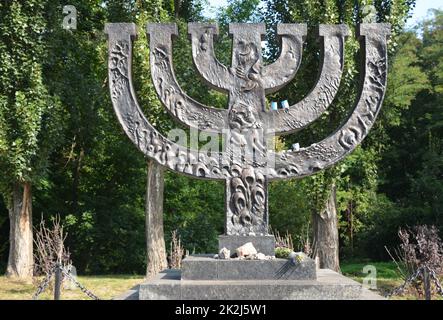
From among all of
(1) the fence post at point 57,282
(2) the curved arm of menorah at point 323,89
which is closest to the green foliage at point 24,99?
(1) the fence post at point 57,282

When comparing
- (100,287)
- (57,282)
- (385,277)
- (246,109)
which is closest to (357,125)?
(246,109)

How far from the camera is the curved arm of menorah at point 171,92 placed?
523 cm

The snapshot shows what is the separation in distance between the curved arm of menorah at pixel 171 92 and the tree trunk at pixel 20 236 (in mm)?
6836

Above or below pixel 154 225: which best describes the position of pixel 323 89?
above

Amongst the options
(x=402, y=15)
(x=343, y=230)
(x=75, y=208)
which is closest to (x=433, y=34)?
(x=343, y=230)

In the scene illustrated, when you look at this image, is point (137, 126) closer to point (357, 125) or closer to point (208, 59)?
point (208, 59)

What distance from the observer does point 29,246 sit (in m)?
11.0

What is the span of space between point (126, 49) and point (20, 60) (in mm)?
6350

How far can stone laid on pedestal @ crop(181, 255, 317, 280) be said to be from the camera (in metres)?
4.57

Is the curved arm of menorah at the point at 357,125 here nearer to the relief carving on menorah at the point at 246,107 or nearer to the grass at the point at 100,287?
the relief carving on menorah at the point at 246,107

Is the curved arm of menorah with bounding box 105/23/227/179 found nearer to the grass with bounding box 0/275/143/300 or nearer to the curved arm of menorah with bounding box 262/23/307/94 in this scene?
the curved arm of menorah with bounding box 262/23/307/94

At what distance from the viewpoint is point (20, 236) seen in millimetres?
10875

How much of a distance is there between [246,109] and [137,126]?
3.61 ft

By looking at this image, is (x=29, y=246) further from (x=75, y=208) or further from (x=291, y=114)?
(x=291, y=114)
